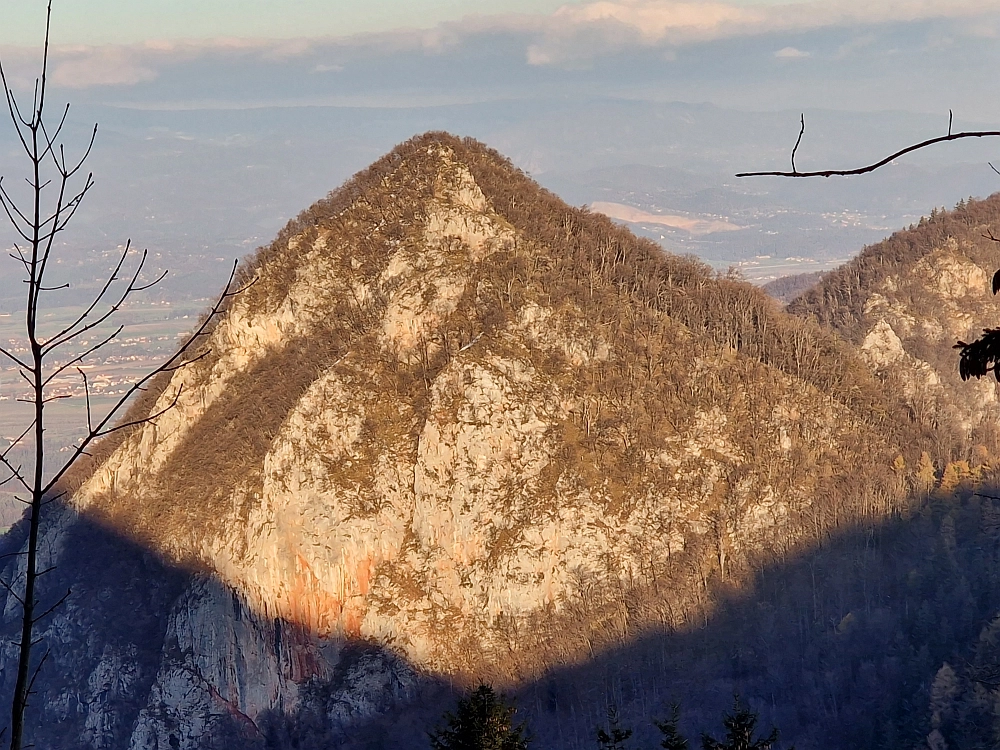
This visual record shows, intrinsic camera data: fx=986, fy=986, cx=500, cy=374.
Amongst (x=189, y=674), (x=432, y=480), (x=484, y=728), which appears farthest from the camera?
(x=432, y=480)

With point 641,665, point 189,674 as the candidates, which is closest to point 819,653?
point 641,665

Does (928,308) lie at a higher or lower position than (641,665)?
higher

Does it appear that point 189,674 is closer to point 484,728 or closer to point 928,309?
point 484,728

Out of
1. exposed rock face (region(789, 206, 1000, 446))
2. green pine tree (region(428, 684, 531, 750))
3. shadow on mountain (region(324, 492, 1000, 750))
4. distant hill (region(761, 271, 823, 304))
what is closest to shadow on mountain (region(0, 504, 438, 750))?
shadow on mountain (region(324, 492, 1000, 750))

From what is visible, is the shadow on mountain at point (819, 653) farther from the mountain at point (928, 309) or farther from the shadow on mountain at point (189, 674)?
the mountain at point (928, 309)

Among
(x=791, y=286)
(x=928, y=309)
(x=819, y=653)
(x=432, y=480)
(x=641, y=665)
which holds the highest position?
(x=928, y=309)

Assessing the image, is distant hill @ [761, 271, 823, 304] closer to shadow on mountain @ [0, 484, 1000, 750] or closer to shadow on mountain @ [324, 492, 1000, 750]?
shadow on mountain @ [324, 492, 1000, 750]
